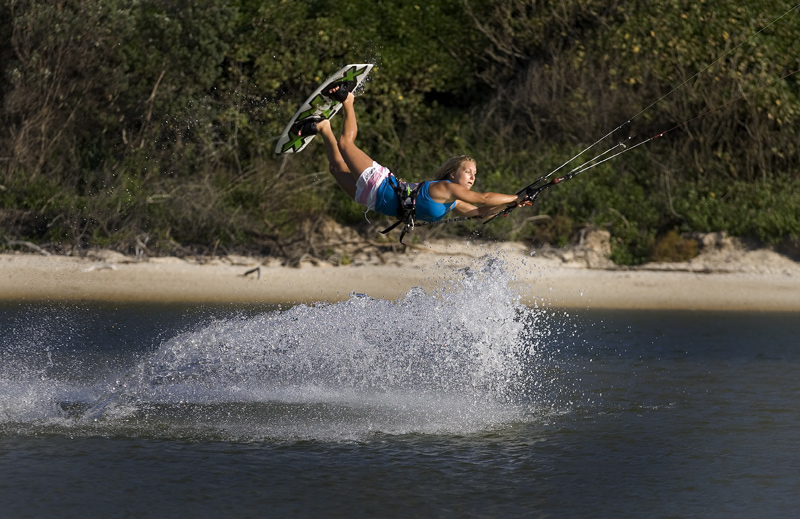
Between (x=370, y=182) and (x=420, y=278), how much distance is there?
7779mm

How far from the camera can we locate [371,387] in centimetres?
1149

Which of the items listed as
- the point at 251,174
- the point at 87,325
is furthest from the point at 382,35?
the point at 87,325

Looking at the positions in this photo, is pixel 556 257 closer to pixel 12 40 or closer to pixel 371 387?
pixel 371 387

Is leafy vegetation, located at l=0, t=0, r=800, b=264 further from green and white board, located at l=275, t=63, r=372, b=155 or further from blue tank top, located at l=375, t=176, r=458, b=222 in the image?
blue tank top, located at l=375, t=176, r=458, b=222

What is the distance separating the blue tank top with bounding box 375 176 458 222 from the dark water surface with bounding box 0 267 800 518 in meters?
1.69

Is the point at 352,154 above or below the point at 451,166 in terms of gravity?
above

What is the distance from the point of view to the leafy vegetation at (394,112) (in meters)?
18.9

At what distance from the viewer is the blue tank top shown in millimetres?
9805

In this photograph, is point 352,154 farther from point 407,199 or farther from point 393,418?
point 393,418

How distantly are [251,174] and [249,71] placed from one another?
2638 millimetres

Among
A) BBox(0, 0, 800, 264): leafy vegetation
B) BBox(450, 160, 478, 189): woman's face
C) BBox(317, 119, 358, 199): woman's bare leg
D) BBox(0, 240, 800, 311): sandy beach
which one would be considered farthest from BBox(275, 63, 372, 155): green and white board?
BBox(0, 0, 800, 264): leafy vegetation

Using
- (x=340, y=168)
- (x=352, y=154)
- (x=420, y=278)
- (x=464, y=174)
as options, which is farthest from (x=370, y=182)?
(x=420, y=278)

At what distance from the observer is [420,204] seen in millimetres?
9828

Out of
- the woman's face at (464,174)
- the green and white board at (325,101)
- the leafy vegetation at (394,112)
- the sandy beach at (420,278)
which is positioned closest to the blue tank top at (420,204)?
the woman's face at (464,174)
